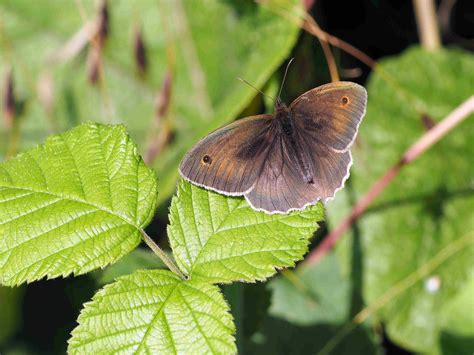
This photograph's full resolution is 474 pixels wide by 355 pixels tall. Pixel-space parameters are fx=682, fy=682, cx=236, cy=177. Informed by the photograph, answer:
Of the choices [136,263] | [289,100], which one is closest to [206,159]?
[136,263]

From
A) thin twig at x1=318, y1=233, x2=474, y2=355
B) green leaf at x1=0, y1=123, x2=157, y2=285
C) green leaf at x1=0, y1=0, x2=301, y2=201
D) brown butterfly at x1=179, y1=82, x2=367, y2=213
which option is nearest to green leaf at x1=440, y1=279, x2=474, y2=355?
thin twig at x1=318, y1=233, x2=474, y2=355

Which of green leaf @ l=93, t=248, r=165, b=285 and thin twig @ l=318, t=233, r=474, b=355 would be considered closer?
green leaf @ l=93, t=248, r=165, b=285

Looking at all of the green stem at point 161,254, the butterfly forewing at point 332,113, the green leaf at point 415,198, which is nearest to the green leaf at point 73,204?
the green stem at point 161,254

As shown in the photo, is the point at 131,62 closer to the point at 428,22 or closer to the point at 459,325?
the point at 428,22

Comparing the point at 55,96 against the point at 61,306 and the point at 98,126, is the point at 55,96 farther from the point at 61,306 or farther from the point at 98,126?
the point at 98,126

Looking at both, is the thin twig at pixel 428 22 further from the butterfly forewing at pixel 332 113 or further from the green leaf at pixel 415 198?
the butterfly forewing at pixel 332 113

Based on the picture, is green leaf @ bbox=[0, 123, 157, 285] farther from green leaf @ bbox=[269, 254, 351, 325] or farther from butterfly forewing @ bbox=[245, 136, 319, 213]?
green leaf @ bbox=[269, 254, 351, 325]

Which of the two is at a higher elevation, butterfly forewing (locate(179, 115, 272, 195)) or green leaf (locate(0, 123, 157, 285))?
green leaf (locate(0, 123, 157, 285))
